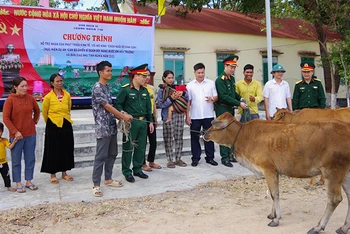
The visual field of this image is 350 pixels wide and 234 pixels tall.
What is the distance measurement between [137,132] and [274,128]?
8.06ft

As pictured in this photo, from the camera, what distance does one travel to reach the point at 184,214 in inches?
181

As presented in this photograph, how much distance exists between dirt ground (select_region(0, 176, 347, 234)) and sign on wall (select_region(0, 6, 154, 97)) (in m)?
8.46

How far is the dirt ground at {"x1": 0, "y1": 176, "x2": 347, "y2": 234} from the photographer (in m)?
4.16

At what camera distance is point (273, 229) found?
4.10 m

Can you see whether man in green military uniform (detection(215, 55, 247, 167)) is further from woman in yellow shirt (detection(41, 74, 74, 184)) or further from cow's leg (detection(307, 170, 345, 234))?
cow's leg (detection(307, 170, 345, 234))

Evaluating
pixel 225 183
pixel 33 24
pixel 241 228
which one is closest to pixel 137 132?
pixel 225 183

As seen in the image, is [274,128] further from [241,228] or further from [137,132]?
[137,132]

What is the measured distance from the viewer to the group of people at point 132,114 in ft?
17.6

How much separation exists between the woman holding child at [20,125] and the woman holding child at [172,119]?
2.35 metres

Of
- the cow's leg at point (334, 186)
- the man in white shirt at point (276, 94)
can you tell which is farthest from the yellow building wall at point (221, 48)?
the cow's leg at point (334, 186)

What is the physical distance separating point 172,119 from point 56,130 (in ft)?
7.01

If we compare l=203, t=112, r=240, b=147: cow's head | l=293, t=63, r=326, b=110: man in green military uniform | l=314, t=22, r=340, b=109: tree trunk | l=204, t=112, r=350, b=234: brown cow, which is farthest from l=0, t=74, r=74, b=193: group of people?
l=314, t=22, r=340, b=109: tree trunk

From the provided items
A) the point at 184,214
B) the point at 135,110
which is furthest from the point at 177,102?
the point at 184,214

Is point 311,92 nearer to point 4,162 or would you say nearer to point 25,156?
point 25,156
